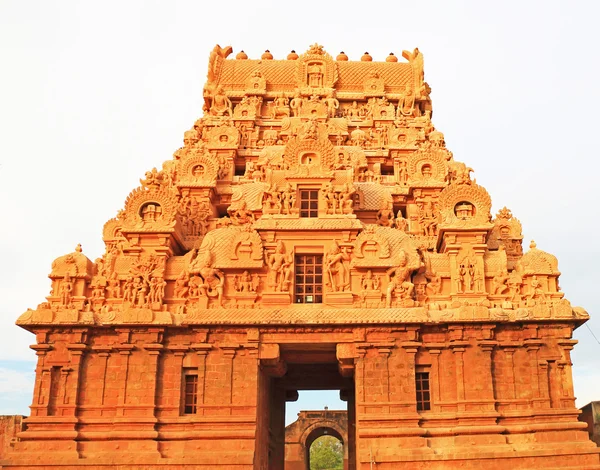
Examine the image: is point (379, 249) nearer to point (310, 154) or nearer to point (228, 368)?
point (310, 154)

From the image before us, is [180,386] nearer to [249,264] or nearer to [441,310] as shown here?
[249,264]

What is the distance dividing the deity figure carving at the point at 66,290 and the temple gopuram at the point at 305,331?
0.20 feet

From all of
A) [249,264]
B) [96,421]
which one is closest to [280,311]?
[249,264]

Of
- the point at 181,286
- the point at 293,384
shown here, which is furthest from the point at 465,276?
the point at 181,286

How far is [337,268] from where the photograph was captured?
2247 centimetres

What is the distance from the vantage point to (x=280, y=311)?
71.2 ft

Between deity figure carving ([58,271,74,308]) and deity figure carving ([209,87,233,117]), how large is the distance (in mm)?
12104

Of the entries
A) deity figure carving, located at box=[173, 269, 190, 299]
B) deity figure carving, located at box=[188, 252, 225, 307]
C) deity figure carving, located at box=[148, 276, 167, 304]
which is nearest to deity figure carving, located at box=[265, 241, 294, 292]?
deity figure carving, located at box=[188, 252, 225, 307]

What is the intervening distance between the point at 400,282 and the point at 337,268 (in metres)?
2.08

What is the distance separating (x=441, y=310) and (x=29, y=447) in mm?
13344

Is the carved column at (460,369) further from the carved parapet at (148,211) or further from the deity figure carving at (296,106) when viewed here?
Result: the deity figure carving at (296,106)

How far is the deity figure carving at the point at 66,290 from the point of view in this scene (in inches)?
878

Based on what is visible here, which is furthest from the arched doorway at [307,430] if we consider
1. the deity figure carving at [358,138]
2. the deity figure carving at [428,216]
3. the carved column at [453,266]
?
the carved column at [453,266]

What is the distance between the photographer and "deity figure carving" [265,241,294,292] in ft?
73.0
